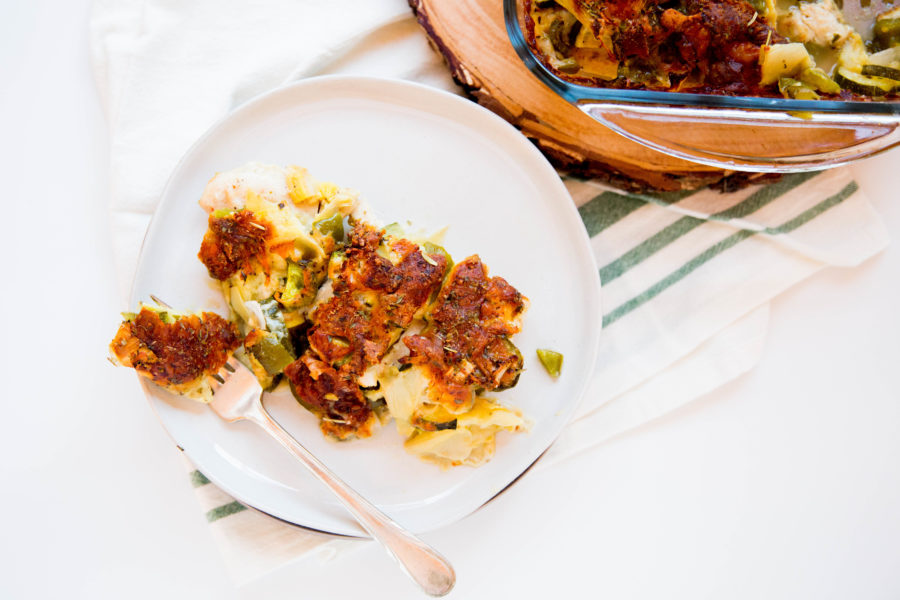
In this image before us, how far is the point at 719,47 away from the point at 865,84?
503mm

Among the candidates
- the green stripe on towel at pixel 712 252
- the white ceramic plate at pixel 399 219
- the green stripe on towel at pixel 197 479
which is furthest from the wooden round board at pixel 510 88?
the green stripe on towel at pixel 197 479

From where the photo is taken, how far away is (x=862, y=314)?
2.53 m

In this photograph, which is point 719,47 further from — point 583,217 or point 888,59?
point 583,217

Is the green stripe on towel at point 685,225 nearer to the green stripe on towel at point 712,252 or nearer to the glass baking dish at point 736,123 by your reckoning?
the green stripe on towel at point 712,252

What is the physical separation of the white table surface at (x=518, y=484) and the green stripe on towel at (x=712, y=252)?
188mm

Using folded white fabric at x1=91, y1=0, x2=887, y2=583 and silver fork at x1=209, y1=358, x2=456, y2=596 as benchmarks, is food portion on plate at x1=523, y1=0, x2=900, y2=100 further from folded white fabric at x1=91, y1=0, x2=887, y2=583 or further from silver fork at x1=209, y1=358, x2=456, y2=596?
silver fork at x1=209, y1=358, x2=456, y2=596

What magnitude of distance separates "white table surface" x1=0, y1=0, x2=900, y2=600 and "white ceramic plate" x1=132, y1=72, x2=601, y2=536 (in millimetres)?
348

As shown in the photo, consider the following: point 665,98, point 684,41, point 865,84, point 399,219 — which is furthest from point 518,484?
point 865,84

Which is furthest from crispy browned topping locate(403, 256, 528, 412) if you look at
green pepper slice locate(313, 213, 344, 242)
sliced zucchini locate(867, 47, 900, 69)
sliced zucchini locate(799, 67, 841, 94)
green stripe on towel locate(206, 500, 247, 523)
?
sliced zucchini locate(867, 47, 900, 69)

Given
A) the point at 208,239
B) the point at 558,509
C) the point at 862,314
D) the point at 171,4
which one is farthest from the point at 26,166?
the point at 862,314

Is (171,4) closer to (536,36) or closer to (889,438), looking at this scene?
(536,36)

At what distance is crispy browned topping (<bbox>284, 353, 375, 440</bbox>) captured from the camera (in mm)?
1936

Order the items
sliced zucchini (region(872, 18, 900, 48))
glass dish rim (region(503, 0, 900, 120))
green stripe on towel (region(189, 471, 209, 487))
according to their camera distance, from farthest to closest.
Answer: green stripe on towel (region(189, 471, 209, 487)), sliced zucchini (region(872, 18, 900, 48)), glass dish rim (region(503, 0, 900, 120))

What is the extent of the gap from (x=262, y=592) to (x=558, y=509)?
1159mm
